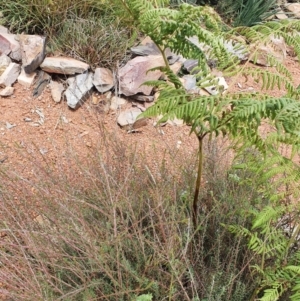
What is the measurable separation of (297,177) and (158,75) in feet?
6.25

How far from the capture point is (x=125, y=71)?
10.3 feet

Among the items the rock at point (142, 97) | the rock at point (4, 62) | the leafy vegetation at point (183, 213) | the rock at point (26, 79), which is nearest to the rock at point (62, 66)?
the rock at point (26, 79)

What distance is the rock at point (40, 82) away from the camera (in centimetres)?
307

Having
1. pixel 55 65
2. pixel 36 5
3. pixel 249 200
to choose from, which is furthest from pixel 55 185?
pixel 36 5

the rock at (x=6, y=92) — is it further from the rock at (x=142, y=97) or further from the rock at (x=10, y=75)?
the rock at (x=142, y=97)

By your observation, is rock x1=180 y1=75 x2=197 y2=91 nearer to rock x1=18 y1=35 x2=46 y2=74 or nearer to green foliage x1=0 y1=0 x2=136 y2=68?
green foliage x1=0 y1=0 x2=136 y2=68

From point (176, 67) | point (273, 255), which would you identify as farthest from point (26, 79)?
point (273, 255)

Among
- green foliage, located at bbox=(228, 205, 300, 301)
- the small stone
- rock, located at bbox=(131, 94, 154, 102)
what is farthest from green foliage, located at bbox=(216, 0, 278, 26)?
green foliage, located at bbox=(228, 205, 300, 301)

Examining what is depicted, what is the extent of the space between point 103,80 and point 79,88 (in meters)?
0.23

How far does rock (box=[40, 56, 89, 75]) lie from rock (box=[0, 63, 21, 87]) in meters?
0.18

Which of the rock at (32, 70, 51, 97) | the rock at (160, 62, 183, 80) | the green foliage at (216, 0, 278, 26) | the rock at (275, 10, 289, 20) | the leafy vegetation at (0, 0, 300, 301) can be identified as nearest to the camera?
the leafy vegetation at (0, 0, 300, 301)

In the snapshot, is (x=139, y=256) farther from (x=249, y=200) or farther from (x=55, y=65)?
(x=55, y=65)

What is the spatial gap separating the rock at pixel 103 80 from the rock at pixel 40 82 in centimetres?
33

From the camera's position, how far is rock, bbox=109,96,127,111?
3090mm
